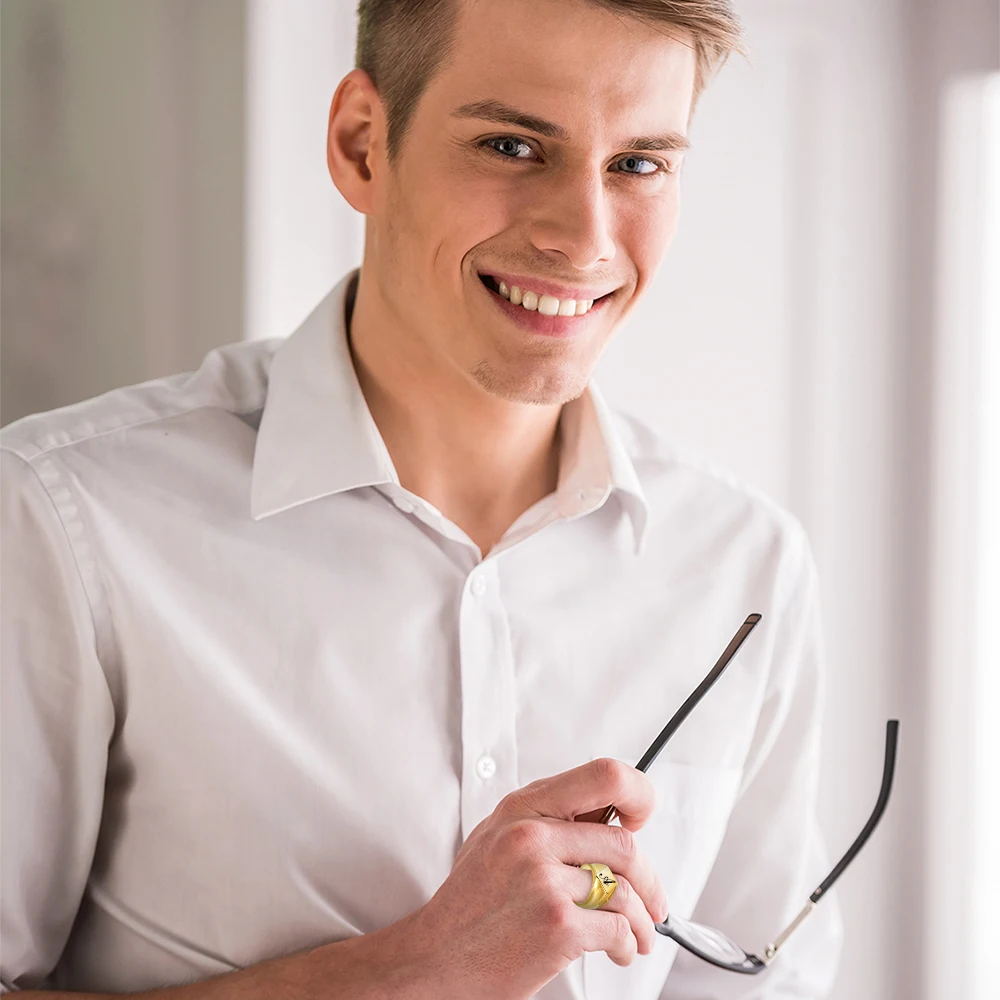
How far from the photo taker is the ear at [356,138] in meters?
1.02

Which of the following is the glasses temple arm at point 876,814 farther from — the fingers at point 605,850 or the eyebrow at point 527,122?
the eyebrow at point 527,122

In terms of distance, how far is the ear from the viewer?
102 cm

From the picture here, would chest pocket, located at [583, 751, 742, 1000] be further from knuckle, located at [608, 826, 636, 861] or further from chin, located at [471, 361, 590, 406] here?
chin, located at [471, 361, 590, 406]

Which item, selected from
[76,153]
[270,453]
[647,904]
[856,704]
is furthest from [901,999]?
[76,153]

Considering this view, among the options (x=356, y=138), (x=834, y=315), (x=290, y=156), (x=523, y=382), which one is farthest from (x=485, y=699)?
(x=834, y=315)

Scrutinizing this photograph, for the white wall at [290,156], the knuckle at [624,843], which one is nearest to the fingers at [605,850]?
the knuckle at [624,843]

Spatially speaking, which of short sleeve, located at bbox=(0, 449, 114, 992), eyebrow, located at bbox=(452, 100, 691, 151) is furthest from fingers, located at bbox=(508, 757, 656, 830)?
eyebrow, located at bbox=(452, 100, 691, 151)

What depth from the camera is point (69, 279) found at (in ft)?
4.64

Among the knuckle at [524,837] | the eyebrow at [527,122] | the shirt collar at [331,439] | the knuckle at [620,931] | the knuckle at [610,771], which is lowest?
the knuckle at [620,931]

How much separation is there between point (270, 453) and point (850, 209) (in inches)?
41.2

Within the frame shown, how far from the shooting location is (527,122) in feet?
2.96

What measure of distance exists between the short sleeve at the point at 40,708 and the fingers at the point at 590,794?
34 centimetres

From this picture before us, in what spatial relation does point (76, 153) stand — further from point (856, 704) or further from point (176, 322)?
point (856, 704)

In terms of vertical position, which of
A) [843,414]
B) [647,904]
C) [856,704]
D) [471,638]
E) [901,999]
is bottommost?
[901,999]
